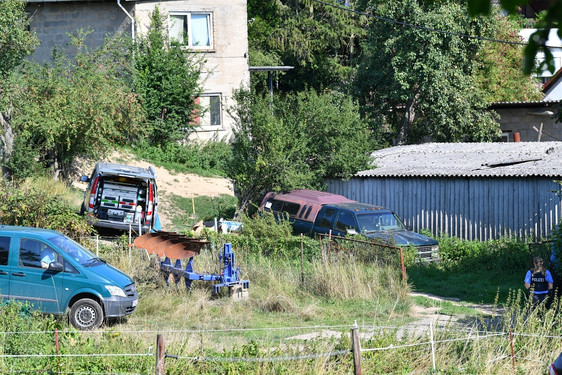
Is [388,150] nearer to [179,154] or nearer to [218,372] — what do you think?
[179,154]

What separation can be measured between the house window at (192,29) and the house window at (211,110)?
2234 millimetres

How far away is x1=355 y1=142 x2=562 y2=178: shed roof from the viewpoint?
19.8 meters

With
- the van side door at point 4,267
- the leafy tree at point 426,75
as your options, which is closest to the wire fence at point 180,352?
the van side door at point 4,267

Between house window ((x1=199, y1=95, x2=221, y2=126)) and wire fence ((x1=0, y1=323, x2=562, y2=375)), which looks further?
house window ((x1=199, y1=95, x2=221, y2=126))

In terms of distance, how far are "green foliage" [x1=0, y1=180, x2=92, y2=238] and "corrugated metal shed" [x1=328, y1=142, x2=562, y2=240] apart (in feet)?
31.3

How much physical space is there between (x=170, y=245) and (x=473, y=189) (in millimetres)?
9480

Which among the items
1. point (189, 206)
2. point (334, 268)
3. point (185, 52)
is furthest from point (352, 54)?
point (334, 268)

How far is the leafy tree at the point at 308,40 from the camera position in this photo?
137ft

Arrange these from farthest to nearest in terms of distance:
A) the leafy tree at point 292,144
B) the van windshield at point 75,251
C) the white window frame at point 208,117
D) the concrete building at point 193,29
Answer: the white window frame at point 208,117 < the concrete building at point 193,29 < the leafy tree at point 292,144 < the van windshield at point 75,251

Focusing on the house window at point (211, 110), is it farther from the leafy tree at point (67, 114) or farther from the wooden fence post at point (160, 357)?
the wooden fence post at point (160, 357)

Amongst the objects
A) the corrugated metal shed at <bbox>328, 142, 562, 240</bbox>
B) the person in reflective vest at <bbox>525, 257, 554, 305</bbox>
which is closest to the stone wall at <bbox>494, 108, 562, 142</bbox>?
the corrugated metal shed at <bbox>328, 142, 562, 240</bbox>

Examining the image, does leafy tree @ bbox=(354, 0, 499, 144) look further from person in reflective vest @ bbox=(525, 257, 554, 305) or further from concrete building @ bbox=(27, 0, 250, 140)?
person in reflective vest @ bbox=(525, 257, 554, 305)

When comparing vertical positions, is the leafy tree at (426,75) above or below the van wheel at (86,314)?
above

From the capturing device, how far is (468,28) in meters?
32.1
